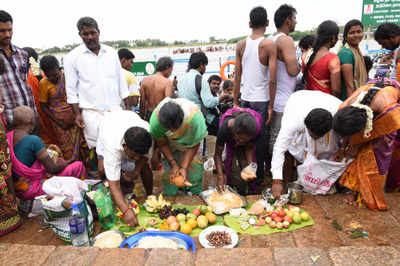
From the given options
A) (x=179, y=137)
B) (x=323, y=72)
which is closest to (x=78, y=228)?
(x=179, y=137)

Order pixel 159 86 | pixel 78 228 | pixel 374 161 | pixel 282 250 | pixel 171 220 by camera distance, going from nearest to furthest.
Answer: pixel 282 250
pixel 78 228
pixel 171 220
pixel 374 161
pixel 159 86

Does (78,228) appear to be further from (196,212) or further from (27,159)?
(27,159)

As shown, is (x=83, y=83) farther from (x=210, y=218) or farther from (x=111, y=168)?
(x=210, y=218)

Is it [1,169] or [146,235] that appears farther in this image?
[1,169]

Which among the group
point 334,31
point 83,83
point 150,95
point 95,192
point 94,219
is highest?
point 334,31

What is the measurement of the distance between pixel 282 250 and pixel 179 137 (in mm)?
1687

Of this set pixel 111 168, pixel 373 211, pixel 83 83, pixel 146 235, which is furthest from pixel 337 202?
pixel 83 83

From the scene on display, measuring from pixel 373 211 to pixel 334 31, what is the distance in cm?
225

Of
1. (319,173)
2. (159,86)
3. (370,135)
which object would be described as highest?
(159,86)

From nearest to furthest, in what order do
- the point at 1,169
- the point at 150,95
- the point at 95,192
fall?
the point at 1,169 → the point at 95,192 → the point at 150,95

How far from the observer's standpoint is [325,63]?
3549 millimetres

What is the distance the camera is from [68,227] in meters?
2.60

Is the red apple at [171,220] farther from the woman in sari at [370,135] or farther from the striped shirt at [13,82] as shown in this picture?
the striped shirt at [13,82]

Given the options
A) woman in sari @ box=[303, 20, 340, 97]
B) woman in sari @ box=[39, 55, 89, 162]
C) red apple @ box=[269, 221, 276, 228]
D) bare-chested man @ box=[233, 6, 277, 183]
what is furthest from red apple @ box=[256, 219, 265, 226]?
woman in sari @ box=[39, 55, 89, 162]
